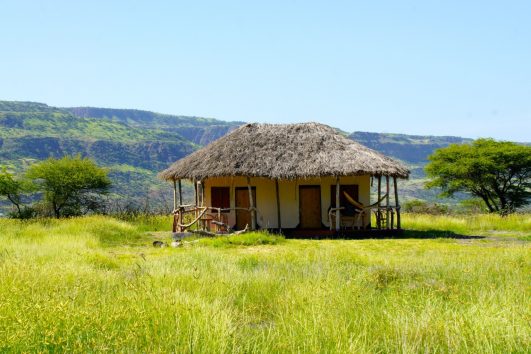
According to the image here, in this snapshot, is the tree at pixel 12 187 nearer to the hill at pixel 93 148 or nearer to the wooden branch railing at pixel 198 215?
the wooden branch railing at pixel 198 215

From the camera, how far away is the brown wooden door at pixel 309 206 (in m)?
19.4

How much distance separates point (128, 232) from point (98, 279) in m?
11.4

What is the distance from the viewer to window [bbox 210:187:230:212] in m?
19.8

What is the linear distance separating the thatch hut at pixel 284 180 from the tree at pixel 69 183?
1255 cm

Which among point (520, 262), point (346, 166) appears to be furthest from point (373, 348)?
point (346, 166)

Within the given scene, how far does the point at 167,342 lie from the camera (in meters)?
3.79

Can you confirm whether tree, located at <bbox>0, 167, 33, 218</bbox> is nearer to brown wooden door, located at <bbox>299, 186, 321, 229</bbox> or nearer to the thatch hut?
the thatch hut

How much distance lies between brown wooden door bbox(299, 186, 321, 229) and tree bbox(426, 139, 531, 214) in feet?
55.1

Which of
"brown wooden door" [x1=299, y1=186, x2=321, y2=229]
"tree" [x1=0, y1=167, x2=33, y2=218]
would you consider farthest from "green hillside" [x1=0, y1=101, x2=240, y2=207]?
"brown wooden door" [x1=299, y1=186, x2=321, y2=229]

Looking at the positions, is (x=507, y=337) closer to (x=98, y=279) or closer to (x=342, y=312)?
(x=342, y=312)

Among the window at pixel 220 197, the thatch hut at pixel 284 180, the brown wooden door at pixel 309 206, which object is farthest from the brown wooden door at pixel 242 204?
the brown wooden door at pixel 309 206

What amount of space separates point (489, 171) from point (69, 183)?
24.0m

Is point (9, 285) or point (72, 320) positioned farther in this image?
point (9, 285)

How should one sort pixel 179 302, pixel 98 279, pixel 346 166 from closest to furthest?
pixel 179 302
pixel 98 279
pixel 346 166
